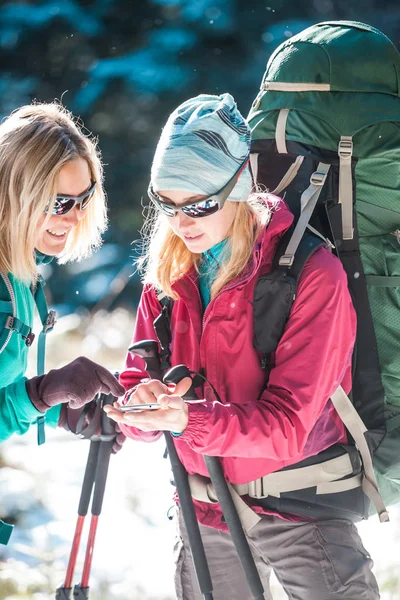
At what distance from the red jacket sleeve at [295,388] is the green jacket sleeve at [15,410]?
82cm

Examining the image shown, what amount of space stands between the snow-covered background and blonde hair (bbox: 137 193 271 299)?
2553mm

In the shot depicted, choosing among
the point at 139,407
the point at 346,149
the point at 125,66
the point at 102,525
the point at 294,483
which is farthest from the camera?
the point at 125,66

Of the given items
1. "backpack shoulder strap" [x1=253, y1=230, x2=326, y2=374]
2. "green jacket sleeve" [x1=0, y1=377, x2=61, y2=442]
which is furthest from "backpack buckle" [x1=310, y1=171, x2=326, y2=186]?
"green jacket sleeve" [x1=0, y1=377, x2=61, y2=442]

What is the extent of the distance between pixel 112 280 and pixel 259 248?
4.45 meters

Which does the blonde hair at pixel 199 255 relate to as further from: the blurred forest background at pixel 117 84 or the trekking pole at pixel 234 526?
the blurred forest background at pixel 117 84

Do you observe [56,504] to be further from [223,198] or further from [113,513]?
[223,198]

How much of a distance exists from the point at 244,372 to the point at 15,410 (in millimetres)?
934

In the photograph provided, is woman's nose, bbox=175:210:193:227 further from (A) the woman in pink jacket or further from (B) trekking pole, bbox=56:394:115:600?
(B) trekking pole, bbox=56:394:115:600

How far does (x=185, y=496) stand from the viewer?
2.04m

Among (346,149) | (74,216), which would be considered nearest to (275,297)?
(346,149)

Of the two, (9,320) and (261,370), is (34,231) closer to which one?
(9,320)

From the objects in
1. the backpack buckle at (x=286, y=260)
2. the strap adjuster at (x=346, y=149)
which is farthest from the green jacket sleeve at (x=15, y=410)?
the strap adjuster at (x=346, y=149)

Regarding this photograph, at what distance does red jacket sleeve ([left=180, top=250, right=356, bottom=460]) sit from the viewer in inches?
70.7

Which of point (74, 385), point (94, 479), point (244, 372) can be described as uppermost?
point (74, 385)
